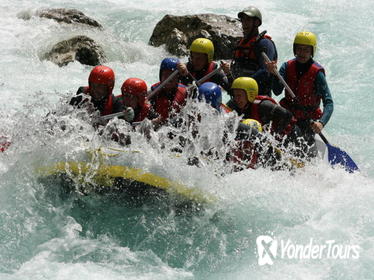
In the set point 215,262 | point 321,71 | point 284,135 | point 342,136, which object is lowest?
point 342,136

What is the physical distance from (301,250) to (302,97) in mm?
2029

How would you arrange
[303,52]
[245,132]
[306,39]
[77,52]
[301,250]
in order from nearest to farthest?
[301,250] < [245,132] < [306,39] < [303,52] < [77,52]

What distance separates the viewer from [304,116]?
6.37 meters

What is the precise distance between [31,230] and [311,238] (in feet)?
8.33

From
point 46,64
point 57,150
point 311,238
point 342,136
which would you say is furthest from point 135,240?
point 46,64

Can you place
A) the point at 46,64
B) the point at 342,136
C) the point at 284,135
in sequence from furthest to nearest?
the point at 46,64
the point at 342,136
the point at 284,135

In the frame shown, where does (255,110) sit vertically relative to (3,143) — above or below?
above

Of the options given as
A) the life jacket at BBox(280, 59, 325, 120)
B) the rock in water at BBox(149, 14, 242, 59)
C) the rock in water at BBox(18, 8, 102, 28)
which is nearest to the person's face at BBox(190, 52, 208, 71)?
the life jacket at BBox(280, 59, 325, 120)

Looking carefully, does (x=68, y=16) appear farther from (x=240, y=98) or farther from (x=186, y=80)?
(x=240, y=98)

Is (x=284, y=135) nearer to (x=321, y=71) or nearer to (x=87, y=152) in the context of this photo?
(x=321, y=71)

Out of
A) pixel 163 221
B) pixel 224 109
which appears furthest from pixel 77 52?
pixel 163 221

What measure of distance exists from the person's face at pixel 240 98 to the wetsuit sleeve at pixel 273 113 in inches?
6.6

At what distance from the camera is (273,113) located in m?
5.71

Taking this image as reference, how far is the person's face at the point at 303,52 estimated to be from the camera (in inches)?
243
